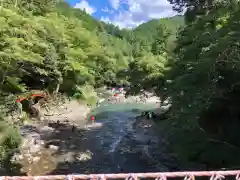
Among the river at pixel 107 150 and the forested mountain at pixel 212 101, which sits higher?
the forested mountain at pixel 212 101

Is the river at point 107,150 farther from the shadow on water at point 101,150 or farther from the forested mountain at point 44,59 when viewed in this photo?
the forested mountain at point 44,59

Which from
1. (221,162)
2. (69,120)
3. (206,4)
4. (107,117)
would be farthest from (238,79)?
(107,117)

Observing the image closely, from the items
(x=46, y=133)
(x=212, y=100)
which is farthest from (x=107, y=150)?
(x=212, y=100)

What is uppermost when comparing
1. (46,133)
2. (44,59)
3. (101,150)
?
(44,59)

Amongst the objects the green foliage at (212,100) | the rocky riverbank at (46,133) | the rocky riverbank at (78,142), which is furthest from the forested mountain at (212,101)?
the rocky riverbank at (46,133)

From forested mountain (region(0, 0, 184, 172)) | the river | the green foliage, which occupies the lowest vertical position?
the river

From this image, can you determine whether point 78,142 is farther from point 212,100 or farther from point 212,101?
point 212,100

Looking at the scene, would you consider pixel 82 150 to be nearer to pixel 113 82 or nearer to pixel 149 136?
pixel 149 136

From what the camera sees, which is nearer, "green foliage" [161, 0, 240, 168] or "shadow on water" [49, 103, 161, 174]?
"green foliage" [161, 0, 240, 168]

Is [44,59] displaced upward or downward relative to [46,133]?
upward

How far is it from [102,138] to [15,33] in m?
13.6

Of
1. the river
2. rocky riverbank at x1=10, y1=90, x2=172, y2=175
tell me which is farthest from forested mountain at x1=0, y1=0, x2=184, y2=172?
the river

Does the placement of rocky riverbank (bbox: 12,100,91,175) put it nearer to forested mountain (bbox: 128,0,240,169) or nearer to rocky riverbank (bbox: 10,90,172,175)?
rocky riverbank (bbox: 10,90,172,175)

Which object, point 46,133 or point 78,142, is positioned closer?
point 78,142
